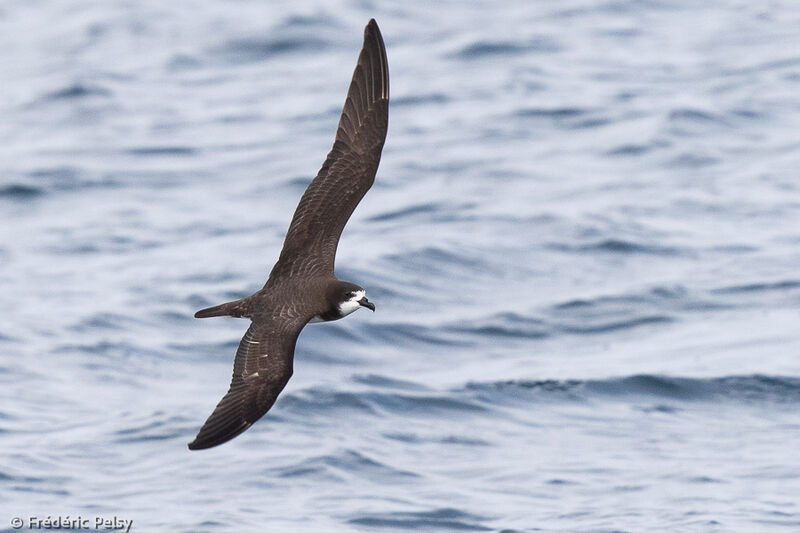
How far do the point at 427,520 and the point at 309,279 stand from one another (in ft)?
9.07

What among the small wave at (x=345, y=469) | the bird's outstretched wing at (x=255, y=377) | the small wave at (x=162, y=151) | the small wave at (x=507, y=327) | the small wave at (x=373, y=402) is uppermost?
the small wave at (x=162, y=151)

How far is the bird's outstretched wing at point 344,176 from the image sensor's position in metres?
9.05

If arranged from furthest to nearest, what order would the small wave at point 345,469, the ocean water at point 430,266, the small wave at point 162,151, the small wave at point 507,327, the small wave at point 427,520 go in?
the small wave at point 162,151 < the small wave at point 507,327 < the small wave at point 345,469 < the ocean water at point 430,266 < the small wave at point 427,520

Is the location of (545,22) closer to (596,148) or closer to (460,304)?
(596,148)

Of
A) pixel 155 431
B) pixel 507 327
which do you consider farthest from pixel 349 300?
pixel 507 327

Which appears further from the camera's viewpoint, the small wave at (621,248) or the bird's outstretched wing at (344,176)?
the small wave at (621,248)

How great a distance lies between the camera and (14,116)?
819 inches

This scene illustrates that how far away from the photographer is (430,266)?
15477 mm

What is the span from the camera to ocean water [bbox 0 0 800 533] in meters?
11.5

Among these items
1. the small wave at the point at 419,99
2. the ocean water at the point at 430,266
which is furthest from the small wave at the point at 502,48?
the small wave at the point at 419,99

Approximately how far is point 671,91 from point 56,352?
1001cm

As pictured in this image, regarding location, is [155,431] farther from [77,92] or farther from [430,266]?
[77,92]

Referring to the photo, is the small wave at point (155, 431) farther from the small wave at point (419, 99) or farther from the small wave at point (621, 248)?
the small wave at point (419, 99)

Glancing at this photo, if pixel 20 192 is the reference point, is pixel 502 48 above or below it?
above
